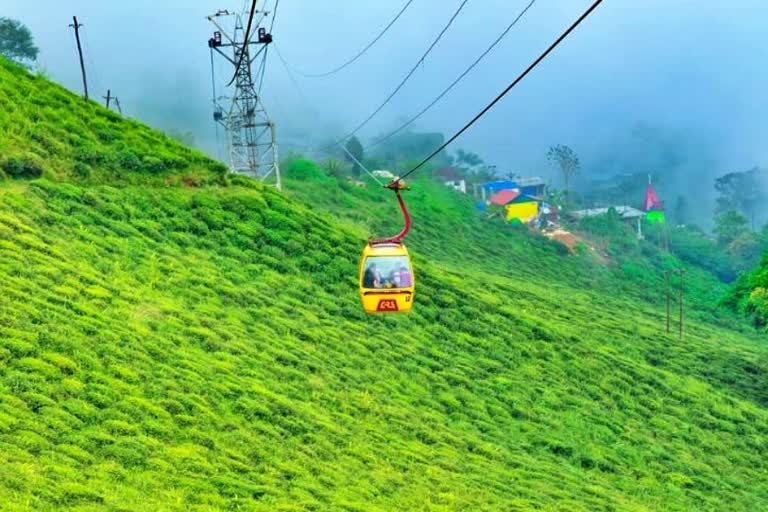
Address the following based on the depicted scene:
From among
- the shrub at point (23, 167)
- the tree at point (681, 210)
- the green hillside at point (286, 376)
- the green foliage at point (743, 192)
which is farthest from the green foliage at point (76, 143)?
the green foliage at point (743, 192)

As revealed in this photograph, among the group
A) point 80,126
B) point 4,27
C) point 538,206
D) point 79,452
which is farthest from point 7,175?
point 538,206

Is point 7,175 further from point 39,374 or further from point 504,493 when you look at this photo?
point 504,493

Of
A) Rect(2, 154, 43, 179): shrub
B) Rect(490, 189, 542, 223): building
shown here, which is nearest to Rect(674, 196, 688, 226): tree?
Rect(490, 189, 542, 223): building

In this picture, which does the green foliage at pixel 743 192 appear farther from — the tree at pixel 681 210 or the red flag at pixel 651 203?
the red flag at pixel 651 203

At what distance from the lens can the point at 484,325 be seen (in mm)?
50312

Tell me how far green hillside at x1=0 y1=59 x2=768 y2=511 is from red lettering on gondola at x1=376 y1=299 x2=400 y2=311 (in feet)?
16.6

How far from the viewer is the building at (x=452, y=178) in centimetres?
11044

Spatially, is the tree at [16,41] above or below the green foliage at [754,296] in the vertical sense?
above

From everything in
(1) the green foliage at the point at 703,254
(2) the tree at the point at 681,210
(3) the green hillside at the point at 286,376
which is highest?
(2) the tree at the point at 681,210

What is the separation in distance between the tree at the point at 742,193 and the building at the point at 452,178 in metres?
39.0

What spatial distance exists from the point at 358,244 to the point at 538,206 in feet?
170

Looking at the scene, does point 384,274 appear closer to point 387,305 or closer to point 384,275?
point 384,275

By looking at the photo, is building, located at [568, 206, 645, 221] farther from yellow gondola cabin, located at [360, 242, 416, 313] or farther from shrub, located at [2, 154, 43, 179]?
yellow gondola cabin, located at [360, 242, 416, 313]

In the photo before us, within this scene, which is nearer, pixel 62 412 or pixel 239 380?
pixel 62 412
